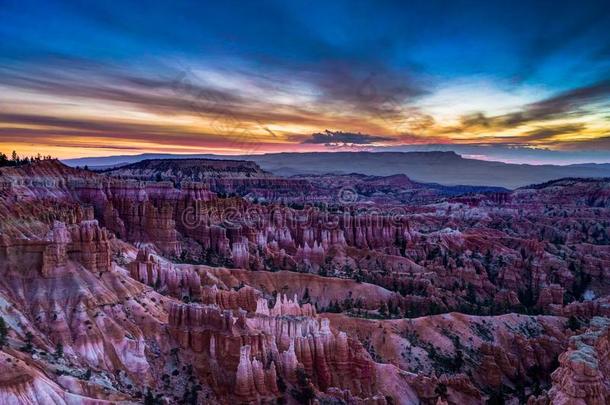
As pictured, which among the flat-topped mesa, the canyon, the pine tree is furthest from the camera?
the canyon

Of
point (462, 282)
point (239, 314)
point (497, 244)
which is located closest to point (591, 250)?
point (497, 244)

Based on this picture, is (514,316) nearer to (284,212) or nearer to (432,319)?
(432,319)

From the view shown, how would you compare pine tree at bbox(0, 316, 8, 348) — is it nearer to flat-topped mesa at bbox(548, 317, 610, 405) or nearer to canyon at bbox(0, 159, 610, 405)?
canyon at bbox(0, 159, 610, 405)

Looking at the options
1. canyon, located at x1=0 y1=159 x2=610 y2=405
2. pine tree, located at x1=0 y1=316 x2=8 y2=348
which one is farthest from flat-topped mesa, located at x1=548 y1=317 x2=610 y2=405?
pine tree, located at x1=0 y1=316 x2=8 y2=348

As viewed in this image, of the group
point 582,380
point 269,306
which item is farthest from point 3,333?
point 582,380

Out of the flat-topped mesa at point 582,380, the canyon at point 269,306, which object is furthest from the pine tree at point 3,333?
the flat-topped mesa at point 582,380

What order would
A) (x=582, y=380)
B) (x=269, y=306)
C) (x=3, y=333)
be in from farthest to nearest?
(x=269, y=306) < (x=3, y=333) < (x=582, y=380)

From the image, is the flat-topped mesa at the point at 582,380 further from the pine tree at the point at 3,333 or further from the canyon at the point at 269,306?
the pine tree at the point at 3,333

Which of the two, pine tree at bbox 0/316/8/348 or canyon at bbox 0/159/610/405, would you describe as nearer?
pine tree at bbox 0/316/8/348

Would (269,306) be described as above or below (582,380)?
below

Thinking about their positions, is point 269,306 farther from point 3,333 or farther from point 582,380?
point 582,380
